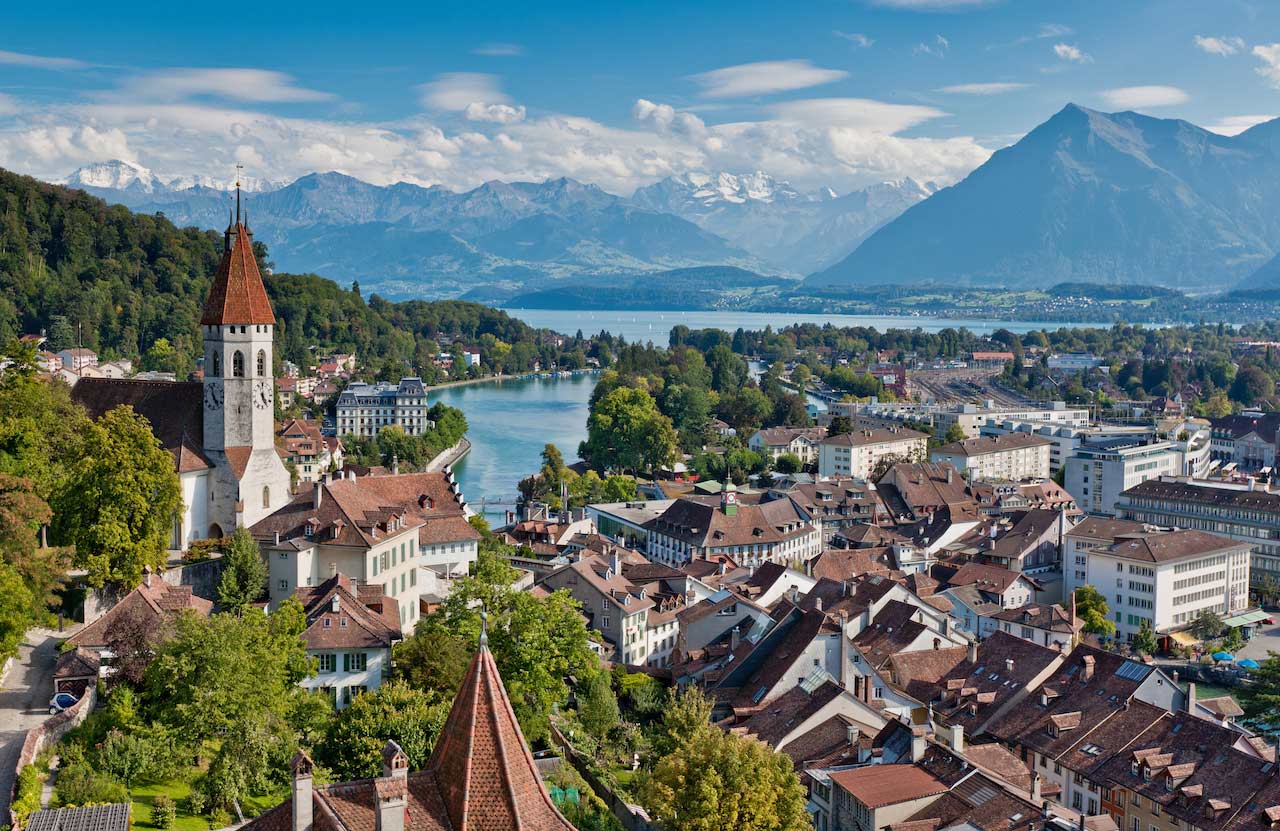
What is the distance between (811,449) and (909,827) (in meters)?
59.6

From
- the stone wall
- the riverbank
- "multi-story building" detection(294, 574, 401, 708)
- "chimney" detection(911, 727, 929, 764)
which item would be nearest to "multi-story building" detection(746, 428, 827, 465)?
the riverbank

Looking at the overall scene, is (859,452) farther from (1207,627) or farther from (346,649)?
(346,649)

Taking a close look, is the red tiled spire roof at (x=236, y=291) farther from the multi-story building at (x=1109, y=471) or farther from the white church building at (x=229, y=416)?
the multi-story building at (x=1109, y=471)

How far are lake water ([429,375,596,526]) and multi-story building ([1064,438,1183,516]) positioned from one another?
2925cm

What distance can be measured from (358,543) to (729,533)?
22498mm

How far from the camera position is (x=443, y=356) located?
133500mm

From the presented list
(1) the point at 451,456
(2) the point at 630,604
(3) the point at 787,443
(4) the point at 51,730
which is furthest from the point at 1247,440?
(4) the point at 51,730

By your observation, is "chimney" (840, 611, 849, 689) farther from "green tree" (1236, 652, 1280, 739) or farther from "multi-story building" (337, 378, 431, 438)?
"multi-story building" (337, 378, 431, 438)

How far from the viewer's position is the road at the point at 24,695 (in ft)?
58.3

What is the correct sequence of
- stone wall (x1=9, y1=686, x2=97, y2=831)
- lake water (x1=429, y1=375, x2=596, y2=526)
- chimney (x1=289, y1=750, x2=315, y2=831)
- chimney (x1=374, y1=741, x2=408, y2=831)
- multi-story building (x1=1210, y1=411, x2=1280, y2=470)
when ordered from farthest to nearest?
1. multi-story building (x1=1210, y1=411, x2=1280, y2=470)
2. lake water (x1=429, y1=375, x2=596, y2=526)
3. stone wall (x1=9, y1=686, x2=97, y2=831)
4. chimney (x1=289, y1=750, x2=315, y2=831)
5. chimney (x1=374, y1=741, x2=408, y2=831)

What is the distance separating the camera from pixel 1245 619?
147 feet

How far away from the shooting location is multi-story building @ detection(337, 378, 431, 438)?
85438 mm

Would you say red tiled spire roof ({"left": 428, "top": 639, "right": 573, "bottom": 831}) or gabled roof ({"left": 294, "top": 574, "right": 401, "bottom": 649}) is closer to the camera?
red tiled spire roof ({"left": 428, "top": 639, "right": 573, "bottom": 831})

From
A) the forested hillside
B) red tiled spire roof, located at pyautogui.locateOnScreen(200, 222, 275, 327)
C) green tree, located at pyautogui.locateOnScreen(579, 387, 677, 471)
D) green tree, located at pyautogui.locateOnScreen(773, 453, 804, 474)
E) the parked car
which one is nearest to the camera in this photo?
the parked car
